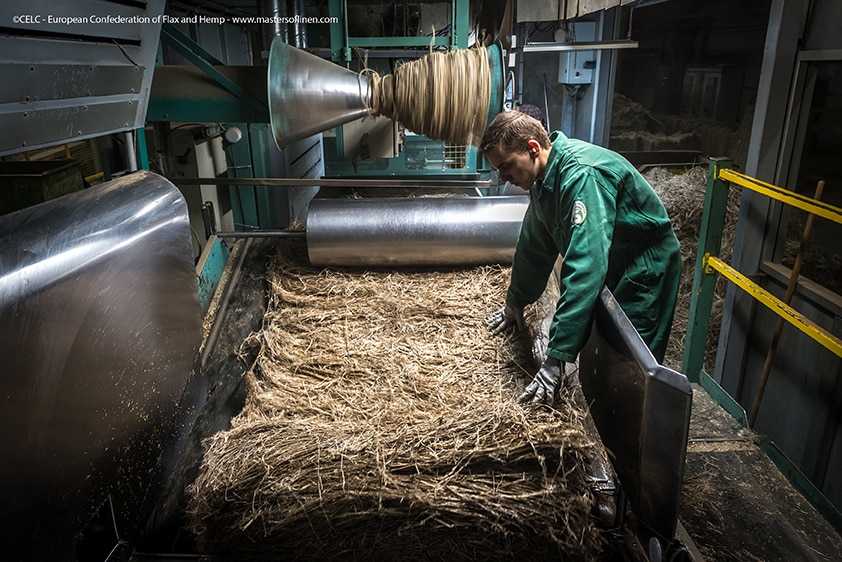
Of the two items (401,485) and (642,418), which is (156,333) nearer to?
(401,485)

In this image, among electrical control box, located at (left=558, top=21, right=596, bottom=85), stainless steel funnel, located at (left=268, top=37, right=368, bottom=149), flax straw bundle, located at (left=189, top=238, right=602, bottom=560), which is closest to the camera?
flax straw bundle, located at (left=189, top=238, right=602, bottom=560)

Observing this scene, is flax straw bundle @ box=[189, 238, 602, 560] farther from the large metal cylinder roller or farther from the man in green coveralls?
the large metal cylinder roller

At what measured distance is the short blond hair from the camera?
2.30 meters

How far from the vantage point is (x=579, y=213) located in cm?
212

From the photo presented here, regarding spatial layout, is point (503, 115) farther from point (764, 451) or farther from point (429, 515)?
point (764, 451)

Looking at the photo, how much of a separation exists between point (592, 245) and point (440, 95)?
1.49 meters

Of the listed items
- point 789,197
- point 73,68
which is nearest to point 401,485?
point 73,68

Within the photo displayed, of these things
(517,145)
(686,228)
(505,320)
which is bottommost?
(686,228)

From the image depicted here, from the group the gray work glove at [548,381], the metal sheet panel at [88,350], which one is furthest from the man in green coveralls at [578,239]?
the metal sheet panel at [88,350]

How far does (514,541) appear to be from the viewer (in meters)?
1.92

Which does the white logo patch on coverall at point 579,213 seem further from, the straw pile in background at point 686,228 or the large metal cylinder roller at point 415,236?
the straw pile in background at point 686,228

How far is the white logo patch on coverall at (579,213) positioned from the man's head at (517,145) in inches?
12.9

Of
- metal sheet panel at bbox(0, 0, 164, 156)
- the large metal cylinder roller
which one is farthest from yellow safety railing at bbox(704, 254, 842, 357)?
metal sheet panel at bbox(0, 0, 164, 156)

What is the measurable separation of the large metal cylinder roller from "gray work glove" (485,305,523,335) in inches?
23.7
